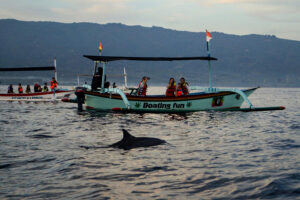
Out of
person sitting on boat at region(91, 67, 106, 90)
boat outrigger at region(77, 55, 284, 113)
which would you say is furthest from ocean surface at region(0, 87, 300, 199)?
person sitting on boat at region(91, 67, 106, 90)

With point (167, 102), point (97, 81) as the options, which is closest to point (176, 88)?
point (167, 102)

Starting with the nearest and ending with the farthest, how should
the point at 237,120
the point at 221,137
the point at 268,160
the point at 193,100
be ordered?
the point at 268,160 < the point at 221,137 < the point at 237,120 < the point at 193,100

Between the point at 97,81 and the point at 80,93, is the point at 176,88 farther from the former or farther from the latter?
the point at 80,93

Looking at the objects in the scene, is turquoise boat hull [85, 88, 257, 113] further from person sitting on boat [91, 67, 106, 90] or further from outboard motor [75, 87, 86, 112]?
person sitting on boat [91, 67, 106, 90]

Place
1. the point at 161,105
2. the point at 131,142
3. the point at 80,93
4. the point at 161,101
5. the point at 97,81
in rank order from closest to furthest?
1. the point at 131,142
2. the point at 161,101
3. the point at 161,105
4. the point at 80,93
5. the point at 97,81

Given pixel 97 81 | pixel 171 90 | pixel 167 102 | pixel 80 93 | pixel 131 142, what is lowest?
pixel 131 142

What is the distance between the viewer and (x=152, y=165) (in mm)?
9195

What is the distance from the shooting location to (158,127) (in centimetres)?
1675

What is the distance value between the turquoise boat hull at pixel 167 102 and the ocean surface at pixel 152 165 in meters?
6.95

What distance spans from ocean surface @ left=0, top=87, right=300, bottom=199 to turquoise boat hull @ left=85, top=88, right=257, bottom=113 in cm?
695

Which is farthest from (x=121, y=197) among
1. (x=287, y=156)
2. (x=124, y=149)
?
(x=287, y=156)

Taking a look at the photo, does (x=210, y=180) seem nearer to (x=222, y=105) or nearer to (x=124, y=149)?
(x=124, y=149)

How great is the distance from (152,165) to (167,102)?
1357 centimetres

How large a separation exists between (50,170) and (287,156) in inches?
255
